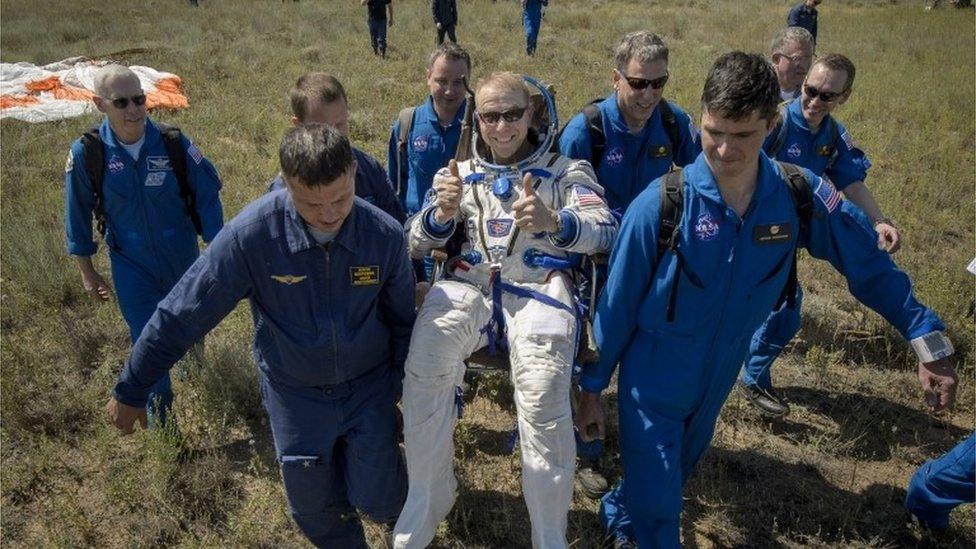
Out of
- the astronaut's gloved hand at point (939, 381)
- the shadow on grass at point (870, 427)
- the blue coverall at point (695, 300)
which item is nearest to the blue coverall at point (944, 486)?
the astronaut's gloved hand at point (939, 381)

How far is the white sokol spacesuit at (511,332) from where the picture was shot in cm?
267

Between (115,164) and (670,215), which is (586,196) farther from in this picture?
(115,164)

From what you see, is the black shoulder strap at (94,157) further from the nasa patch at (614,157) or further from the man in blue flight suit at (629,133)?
the nasa patch at (614,157)

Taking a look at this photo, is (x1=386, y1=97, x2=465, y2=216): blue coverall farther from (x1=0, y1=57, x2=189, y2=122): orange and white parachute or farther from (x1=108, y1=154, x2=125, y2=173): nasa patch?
(x1=0, y1=57, x2=189, y2=122): orange and white parachute

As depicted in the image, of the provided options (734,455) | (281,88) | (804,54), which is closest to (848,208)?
(734,455)

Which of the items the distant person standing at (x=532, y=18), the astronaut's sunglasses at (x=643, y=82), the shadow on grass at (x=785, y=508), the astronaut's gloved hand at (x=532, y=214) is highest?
the distant person standing at (x=532, y=18)

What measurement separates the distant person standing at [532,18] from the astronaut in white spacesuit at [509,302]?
12.7 meters

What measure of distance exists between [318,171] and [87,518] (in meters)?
2.57

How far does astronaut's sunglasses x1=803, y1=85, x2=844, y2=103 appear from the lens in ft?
13.1

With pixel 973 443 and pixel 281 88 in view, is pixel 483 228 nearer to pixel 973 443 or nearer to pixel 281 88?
pixel 973 443

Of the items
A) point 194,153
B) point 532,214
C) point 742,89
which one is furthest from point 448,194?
point 194,153

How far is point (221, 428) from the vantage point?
422cm

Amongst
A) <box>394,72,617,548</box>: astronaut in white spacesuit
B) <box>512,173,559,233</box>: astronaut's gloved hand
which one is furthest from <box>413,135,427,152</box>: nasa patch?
→ <box>512,173,559,233</box>: astronaut's gloved hand

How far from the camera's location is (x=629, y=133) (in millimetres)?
3865
